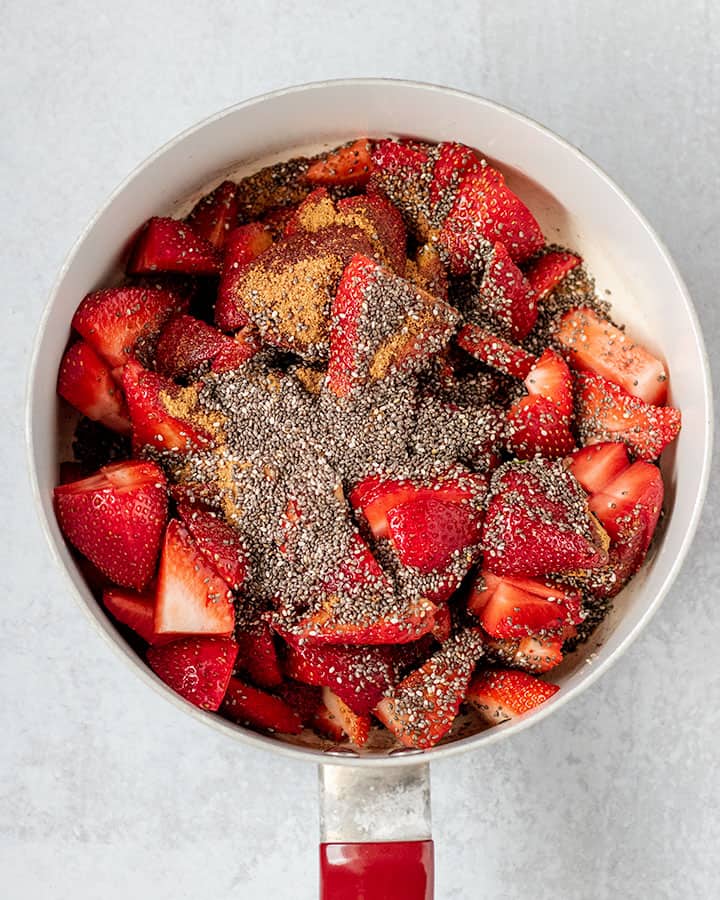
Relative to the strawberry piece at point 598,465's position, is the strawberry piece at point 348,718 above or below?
below

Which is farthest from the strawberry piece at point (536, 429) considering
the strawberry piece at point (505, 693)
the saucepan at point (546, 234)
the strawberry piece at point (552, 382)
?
the strawberry piece at point (505, 693)

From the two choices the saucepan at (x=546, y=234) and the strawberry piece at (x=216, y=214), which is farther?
the strawberry piece at (x=216, y=214)

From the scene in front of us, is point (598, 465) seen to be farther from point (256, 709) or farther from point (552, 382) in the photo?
point (256, 709)

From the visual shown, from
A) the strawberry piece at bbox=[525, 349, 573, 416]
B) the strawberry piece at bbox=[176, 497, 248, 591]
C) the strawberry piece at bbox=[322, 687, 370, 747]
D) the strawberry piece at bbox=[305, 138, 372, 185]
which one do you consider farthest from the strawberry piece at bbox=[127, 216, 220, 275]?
the strawberry piece at bbox=[322, 687, 370, 747]

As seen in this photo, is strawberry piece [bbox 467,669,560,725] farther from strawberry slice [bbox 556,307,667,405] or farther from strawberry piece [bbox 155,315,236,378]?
strawberry piece [bbox 155,315,236,378]

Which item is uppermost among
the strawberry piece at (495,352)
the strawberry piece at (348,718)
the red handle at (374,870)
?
the strawberry piece at (495,352)

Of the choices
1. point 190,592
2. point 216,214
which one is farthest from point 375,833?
point 216,214

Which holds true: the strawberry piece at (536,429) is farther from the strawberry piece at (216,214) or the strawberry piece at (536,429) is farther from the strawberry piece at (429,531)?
the strawberry piece at (216,214)

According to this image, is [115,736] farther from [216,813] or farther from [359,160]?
[359,160]
